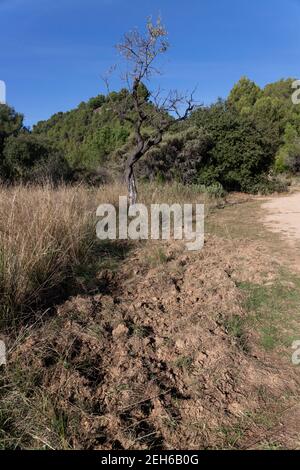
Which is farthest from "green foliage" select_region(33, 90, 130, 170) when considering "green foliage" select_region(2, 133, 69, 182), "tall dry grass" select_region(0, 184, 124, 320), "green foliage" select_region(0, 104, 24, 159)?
"tall dry grass" select_region(0, 184, 124, 320)

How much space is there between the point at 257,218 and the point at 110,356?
541 centimetres

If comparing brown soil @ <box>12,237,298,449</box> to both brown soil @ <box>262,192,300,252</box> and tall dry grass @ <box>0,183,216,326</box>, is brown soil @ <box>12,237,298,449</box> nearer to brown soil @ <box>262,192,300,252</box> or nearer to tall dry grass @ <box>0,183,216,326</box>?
tall dry grass @ <box>0,183,216,326</box>

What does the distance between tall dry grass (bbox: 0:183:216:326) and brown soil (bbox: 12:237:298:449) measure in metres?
0.31

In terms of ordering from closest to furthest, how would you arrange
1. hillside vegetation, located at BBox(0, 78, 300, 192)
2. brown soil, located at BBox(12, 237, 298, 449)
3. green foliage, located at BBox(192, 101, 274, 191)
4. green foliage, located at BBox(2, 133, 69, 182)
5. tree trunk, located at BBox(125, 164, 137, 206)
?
brown soil, located at BBox(12, 237, 298, 449) < tree trunk, located at BBox(125, 164, 137, 206) < green foliage, located at BBox(2, 133, 69, 182) < hillside vegetation, located at BBox(0, 78, 300, 192) < green foliage, located at BBox(192, 101, 274, 191)

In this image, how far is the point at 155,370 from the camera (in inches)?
92.0

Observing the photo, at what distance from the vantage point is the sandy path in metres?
5.58

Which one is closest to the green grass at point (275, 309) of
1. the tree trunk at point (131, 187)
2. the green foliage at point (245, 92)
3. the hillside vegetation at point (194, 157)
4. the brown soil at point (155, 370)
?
the brown soil at point (155, 370)

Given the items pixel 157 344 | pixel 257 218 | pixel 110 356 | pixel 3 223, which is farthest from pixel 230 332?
pixel 257 218

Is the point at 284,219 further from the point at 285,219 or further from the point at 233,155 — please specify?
the point at 233,155

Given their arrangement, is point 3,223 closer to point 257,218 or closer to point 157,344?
point 157,344

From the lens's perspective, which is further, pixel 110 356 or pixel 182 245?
pixel 182 245

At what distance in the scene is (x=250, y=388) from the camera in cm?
221
